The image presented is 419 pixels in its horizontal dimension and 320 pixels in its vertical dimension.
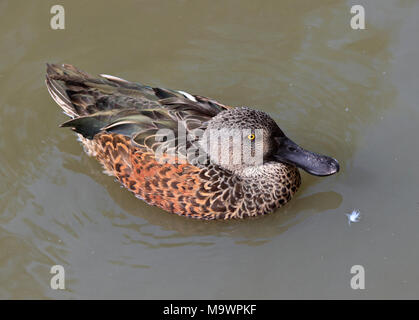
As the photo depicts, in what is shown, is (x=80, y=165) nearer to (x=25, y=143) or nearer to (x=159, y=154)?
(x=25, y=143)

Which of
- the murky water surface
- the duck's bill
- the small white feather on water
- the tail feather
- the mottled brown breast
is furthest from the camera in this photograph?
the tail feather

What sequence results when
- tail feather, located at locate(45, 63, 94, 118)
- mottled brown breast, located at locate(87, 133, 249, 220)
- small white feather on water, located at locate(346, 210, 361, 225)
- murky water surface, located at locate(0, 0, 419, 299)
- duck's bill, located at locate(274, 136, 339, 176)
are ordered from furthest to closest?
tail feather, located at locate(45, 63, 94, 118) → small white feather on water, located at locate(346, 210, 361, 225) → duck's bill, located at locate(274, 136, 339, 176) → mottled brown breast, located at locate(87, 133, 249, 220) → murky water surface, located at locate(0, 0, 419, 299)

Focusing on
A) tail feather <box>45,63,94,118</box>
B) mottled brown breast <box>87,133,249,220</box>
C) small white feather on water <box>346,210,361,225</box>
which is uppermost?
tail feather <box>45,63,94,118</box>

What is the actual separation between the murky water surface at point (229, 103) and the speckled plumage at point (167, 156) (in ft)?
0.73

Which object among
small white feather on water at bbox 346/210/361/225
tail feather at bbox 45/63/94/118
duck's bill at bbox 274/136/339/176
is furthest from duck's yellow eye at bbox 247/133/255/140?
tail feather at bbox 45/63/94/118

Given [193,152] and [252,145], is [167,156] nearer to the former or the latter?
[193,152]

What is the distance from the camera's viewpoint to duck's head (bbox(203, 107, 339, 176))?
592 cm

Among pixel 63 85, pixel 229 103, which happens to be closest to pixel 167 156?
pixel 63 85

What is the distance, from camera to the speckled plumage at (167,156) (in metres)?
5.98

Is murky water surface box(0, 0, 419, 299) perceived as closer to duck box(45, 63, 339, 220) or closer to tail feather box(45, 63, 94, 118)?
duck box(45, 63, 339, 220)

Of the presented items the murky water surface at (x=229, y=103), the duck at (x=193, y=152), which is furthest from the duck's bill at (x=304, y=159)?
the murky water surface at (x=229, y=103)

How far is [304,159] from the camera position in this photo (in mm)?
6109

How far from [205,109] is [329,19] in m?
2.73

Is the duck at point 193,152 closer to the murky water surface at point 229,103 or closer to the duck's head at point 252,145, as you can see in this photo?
the duck's head at point 252,145
